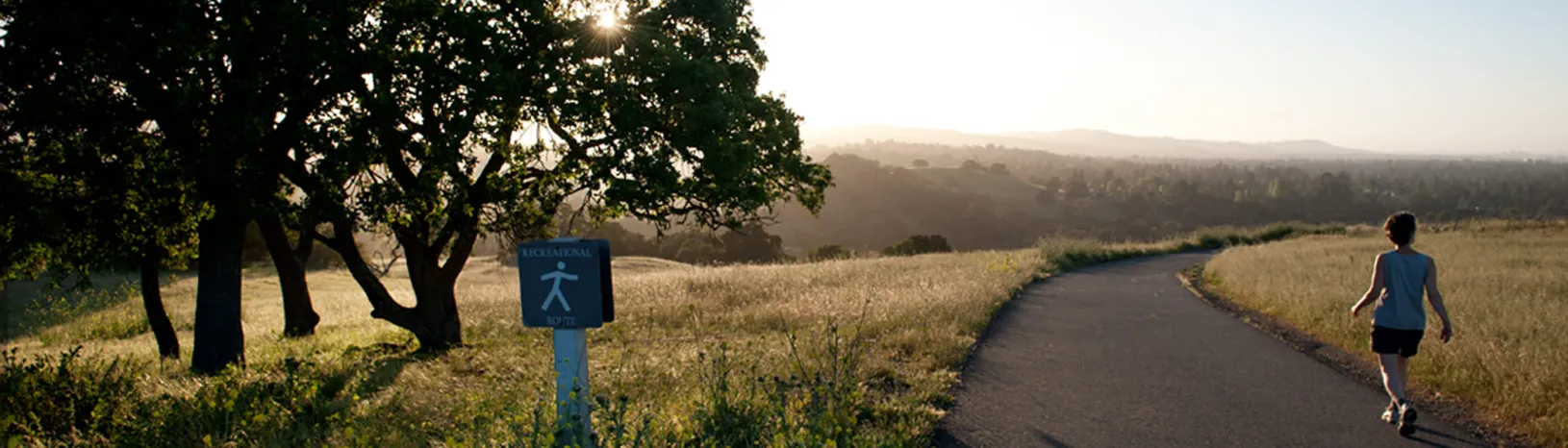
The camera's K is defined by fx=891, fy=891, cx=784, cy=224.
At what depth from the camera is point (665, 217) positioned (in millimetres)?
Result: 12312

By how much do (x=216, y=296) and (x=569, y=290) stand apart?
9.64 metres

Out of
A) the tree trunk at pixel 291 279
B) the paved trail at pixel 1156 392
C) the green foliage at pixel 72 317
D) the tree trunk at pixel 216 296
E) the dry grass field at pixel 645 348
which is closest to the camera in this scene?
the dry grass field at pixel 645 348

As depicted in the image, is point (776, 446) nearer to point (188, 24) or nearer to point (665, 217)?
point (665, 217)

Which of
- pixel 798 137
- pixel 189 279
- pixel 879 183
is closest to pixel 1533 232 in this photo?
pixel 798 137

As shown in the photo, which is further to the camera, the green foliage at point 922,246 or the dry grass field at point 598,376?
the green foliage at point 922,246

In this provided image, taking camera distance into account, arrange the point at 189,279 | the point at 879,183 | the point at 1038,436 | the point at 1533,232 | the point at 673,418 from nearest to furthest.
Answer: the point at 673,418 < the point at 1038,436 < the point at 1533,232 < the point at 189,279 < the point at 879,183

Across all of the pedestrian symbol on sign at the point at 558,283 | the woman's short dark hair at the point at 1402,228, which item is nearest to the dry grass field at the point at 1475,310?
the woman's short dark hair at the point at 1402,228

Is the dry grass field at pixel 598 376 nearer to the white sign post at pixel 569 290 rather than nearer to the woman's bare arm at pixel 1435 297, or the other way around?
the white sign post at pixel 569 290

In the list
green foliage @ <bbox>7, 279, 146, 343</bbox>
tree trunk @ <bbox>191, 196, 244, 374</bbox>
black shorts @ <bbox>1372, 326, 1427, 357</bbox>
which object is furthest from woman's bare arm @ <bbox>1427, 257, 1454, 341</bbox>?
green foliage @ <bbox>7, 279, 146, 343</bbox>

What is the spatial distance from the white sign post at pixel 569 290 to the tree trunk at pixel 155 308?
11.9m

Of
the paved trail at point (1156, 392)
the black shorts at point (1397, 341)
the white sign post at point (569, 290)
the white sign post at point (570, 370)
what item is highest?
the white sign post at point (569, 290)

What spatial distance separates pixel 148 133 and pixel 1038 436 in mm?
10702

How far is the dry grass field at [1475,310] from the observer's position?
715cm

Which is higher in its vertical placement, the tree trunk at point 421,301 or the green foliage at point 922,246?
the tree trunk at point 421,301
